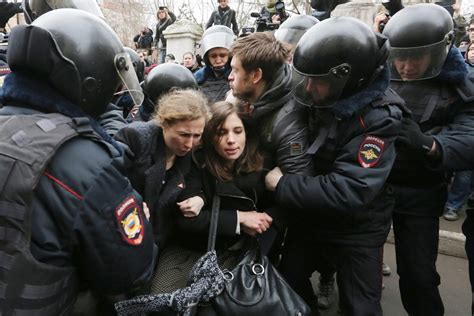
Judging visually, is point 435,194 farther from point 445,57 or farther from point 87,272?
point 87,272

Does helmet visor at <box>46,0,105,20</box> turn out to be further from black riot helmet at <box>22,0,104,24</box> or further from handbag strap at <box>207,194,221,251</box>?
handbag strap at <box>207,194,221,251</box>

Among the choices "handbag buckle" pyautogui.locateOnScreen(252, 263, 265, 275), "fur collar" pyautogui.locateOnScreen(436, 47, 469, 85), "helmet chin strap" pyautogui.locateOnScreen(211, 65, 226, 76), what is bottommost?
"handbag buckle" pyautogui.locateOnScreen(252, 263, 265, 275)

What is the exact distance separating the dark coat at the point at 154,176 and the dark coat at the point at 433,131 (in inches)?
53.4

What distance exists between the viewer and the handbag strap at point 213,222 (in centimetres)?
189

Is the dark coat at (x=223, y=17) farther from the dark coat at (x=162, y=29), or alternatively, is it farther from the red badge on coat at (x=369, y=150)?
the red badge on coat at (x=369, y=150)

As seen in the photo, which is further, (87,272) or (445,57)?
(445,57)

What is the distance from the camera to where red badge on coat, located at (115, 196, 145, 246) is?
1212 millimetres

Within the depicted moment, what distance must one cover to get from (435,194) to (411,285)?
0.58 meters

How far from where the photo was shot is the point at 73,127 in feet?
3.91

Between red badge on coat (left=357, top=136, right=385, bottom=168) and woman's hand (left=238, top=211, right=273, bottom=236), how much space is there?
578mm

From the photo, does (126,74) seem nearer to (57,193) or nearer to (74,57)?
(74,57)

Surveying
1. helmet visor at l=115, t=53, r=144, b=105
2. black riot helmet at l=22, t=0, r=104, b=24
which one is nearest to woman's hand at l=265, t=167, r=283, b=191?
helmet visor at l=115, t=53, r=144, b=105

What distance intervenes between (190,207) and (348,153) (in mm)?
831

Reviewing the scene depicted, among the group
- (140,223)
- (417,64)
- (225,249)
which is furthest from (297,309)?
(417,64)
